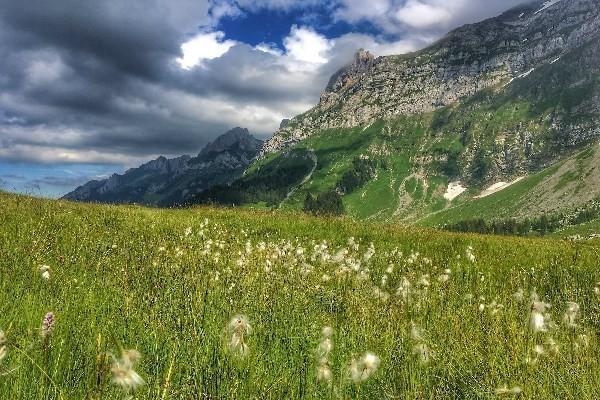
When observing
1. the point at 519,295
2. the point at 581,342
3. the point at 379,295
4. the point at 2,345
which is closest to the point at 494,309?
the point at 519,295

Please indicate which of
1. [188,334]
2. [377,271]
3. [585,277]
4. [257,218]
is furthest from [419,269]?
[257,218]

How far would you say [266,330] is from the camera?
622cm

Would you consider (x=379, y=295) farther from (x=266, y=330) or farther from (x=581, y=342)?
(x=581, y=342)

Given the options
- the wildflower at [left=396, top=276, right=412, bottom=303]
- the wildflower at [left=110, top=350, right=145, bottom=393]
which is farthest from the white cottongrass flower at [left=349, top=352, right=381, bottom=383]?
the wildflower at [left=396, top=276, right=412, bottom=303]

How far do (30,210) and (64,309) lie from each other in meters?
11.6

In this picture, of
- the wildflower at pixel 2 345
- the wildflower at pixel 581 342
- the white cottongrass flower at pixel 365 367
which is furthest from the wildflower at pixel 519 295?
the wildflower at pixel 2 345

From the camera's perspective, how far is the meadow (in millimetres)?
4125

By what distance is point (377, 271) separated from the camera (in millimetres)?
11320

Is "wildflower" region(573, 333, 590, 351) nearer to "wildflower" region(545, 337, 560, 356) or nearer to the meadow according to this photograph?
the meadow

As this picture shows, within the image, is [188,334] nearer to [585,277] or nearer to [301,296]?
[301,296]

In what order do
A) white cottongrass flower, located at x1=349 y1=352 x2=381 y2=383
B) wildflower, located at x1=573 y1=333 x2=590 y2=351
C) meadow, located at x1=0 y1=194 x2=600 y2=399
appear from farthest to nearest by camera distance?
wildflower, located at x1=573 y1=333 x2=590 y2=351
meadow, located at x1=0 y1=194 x2=600 y2=399
white cottongrass flower, located at x1=349 y1=352 x2=381 y2=383

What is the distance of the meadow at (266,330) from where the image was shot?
412 centimetres

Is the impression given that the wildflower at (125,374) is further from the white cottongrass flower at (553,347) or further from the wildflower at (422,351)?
the white cottongrass flower at (553,347)

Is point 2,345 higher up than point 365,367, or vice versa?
point 2,345
